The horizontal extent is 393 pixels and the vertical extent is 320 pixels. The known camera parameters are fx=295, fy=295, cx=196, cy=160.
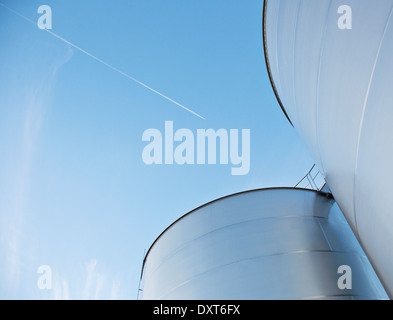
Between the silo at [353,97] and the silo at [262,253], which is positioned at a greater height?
the silo at [353,97]

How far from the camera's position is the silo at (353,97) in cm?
272

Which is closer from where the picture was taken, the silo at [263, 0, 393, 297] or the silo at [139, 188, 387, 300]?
the silo at [263, 0, 393, 297]

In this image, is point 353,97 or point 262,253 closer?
point 353,97

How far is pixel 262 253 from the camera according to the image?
6.14 m

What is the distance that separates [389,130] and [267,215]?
475cm

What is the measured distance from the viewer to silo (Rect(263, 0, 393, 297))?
2.72 m

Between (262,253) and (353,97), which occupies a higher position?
(353,97)

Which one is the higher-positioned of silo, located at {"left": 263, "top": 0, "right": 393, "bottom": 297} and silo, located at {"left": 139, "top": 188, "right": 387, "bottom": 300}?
silo, located at {"left": 263, "top": 0, "right": 393, "bottom": 297}

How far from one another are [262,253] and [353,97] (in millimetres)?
3921

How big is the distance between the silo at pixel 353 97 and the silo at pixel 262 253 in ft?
5.09

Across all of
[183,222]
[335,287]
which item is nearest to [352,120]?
[335,287]

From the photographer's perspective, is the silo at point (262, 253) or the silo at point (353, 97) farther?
the silo at point (262, 253)

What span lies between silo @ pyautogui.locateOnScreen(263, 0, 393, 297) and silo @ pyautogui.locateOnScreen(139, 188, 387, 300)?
61.0 inches
